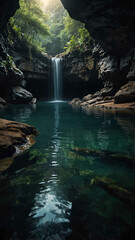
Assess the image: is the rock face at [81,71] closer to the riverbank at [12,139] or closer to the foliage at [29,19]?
the foliage at [29,19]

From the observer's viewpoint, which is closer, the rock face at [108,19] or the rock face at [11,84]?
the rock face at [108,19]

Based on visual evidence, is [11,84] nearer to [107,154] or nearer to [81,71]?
[81,71]

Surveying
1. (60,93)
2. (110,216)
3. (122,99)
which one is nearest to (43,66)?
(60,93)

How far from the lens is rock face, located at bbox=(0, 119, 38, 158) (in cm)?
280

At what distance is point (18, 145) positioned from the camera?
3.27 m

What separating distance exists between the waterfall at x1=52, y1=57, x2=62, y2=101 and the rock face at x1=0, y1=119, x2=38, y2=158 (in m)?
20.7

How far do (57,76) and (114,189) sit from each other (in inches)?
928

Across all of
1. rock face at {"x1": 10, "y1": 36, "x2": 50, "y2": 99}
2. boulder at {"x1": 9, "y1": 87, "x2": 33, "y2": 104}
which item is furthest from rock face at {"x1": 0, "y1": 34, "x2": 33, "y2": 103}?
rock face at {"x1": 10, "y1": 36, "x2": 50, "y2": 99}

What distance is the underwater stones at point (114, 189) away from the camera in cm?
151

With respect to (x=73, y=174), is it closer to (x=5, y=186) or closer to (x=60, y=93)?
(x=5, y=186)

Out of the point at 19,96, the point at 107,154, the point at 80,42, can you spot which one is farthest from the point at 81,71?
the point at 107,154

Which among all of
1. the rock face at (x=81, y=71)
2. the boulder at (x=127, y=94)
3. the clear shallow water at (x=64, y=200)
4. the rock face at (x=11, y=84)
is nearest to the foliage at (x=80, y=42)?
the rock face at (x=81, y=71)

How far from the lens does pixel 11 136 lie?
3.33m

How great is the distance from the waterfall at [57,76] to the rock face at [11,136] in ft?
67.8
